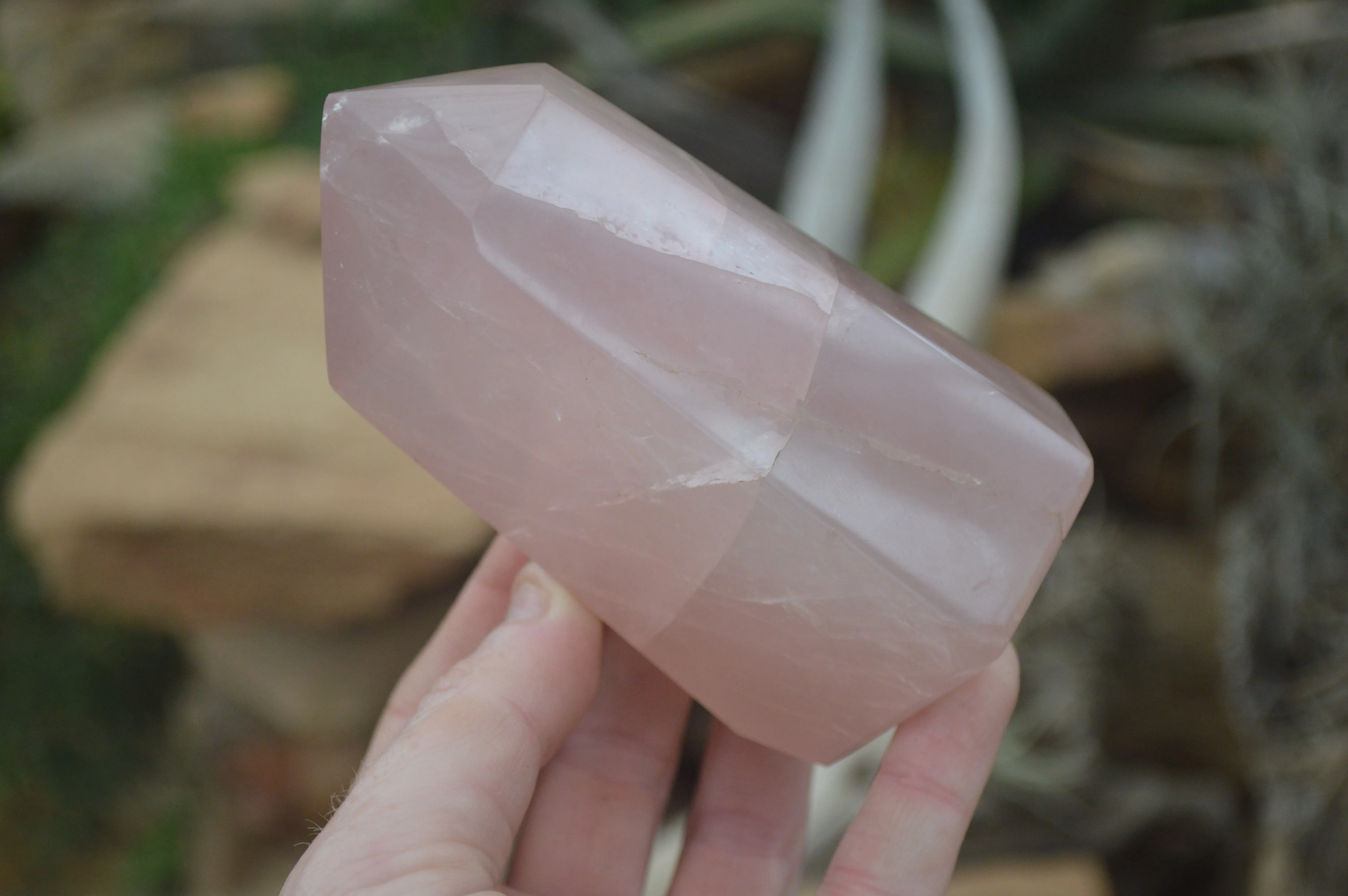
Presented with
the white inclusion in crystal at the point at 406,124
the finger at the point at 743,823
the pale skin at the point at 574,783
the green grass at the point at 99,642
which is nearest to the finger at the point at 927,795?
the pale skin at the point at 574,783

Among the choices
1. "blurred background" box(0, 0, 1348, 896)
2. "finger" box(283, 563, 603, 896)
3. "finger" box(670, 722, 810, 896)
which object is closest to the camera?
"finger" box(283, 563, 603, 896)

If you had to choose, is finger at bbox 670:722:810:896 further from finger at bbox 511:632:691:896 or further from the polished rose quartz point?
the polished rose quartz point

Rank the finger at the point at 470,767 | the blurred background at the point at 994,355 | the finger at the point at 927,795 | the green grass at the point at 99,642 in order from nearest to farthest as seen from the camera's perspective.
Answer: the finger at the point at 470,767 → the finger at the point at 927,795 → the blurred background at the point at 994,355 → the green grass at the point at 99,642

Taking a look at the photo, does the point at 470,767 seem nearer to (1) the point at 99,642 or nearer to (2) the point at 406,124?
(2) the point at 406,124

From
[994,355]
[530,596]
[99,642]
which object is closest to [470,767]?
[530,596]

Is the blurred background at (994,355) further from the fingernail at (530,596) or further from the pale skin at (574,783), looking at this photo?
the fingernail at (530,596)

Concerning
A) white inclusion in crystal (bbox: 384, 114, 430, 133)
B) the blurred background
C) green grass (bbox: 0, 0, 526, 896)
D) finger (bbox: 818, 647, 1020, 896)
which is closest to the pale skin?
finger (bbox: 818, 647, 1020, 896)
